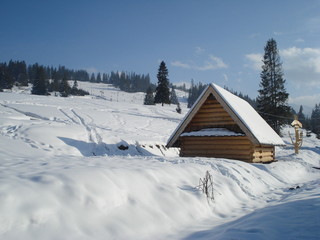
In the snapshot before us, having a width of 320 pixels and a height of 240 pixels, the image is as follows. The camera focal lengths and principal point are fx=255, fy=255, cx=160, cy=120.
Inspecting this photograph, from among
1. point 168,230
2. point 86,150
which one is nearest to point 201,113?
point 86,150

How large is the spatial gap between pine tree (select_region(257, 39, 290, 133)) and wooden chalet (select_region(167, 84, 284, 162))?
21411 millimetres

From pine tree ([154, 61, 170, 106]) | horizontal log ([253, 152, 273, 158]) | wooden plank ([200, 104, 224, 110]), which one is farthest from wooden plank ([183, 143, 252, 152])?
pine tree ([154, 61, 170, 106])

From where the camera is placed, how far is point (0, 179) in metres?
4.52

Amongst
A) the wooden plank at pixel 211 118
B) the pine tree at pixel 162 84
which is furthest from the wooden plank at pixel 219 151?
the pine tree at pixel 162 84

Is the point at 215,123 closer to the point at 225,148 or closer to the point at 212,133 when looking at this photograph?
the point at 212,133

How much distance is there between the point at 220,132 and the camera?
44.8ft

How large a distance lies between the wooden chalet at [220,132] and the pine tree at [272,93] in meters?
21.4

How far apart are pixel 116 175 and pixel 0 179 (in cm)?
224

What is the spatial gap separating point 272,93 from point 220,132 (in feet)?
87.0

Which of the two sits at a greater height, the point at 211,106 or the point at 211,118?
the point at 211,106

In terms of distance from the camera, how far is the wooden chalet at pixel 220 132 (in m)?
13.2

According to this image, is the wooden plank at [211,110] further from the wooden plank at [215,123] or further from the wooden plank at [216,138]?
the wooden plank at [216,138]

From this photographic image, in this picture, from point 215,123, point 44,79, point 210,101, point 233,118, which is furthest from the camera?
point 44,79

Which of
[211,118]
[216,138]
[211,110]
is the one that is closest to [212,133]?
[216,138]
